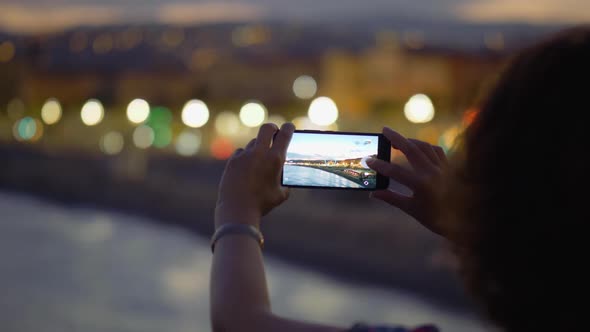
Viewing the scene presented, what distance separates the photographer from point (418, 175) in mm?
1697

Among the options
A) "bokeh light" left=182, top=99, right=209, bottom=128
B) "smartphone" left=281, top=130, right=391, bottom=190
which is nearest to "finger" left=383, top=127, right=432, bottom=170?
"smartphone" left=281, top=130, right=391, bottom=190

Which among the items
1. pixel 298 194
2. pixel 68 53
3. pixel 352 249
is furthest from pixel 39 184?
pixel 68 53

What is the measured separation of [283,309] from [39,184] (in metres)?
25.6

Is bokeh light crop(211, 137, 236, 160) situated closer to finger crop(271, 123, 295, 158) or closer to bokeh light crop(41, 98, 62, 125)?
bokeh light crop(41, 98, 62, 125)

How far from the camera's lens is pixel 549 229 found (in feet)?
3.62

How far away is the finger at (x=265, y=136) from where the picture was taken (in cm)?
151

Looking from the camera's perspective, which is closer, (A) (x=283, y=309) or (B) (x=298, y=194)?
(A) (x=283, y=309)

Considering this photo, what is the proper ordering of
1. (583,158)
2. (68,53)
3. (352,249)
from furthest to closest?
(68,53)
(352,249)
(583,158)

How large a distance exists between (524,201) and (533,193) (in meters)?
0.02

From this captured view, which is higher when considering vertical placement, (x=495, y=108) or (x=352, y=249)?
(x=352, y=249)

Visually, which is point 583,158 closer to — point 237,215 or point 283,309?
point 237,215

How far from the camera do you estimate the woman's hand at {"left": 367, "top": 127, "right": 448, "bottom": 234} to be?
5.53 feet

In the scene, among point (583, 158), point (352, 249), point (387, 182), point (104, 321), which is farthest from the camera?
point (352, 249)

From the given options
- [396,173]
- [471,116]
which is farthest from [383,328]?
[396,173]
